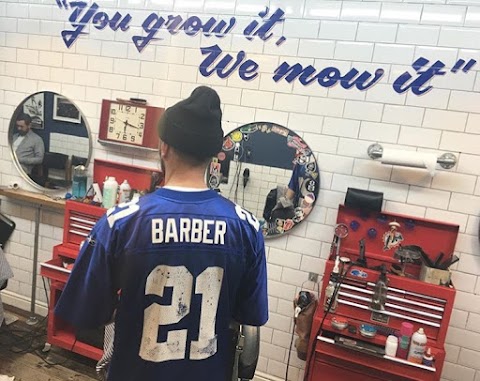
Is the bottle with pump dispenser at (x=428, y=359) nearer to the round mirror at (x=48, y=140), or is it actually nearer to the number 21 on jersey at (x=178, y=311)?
the number 21 on jersey at (x=178, y=311)

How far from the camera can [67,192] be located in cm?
306

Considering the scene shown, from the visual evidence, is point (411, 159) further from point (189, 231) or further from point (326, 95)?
point (189, 231)

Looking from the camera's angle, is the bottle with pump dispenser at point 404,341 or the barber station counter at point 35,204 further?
the barber station counter at point 35,204

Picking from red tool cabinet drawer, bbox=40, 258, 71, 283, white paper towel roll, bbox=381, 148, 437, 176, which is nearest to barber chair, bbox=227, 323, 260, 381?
white paper towel roll, bbox=381, 148, 437, 176

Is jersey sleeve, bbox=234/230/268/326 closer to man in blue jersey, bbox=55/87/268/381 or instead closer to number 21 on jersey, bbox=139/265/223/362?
man in blue jersey, bbox=55/87/268/381

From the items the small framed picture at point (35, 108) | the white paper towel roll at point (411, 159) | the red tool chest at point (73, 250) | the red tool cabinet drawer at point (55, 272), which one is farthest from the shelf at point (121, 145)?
the white paper towel roll at point (411, 159)

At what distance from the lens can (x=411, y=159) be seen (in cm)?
216

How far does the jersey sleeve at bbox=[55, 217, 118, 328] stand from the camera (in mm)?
1212

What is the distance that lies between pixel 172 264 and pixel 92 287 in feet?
0.84

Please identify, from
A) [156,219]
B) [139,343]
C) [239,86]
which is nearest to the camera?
[156,219]

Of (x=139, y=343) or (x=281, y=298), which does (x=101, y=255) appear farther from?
(x=281, y=298)

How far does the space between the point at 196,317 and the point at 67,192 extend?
2150 mm

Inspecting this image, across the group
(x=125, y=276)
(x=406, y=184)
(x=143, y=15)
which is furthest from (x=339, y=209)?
(x=143, y=15)

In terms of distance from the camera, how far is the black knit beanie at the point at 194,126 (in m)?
1.20
